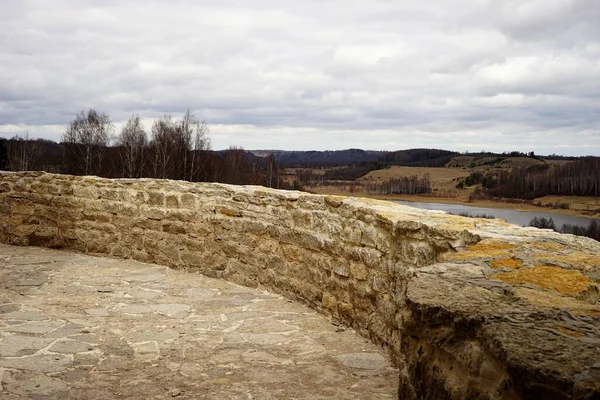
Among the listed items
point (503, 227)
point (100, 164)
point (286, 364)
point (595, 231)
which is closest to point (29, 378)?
point (286, 364)

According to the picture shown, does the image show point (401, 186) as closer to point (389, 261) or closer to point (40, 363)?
point (389, 261)

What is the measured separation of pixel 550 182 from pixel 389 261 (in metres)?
26.8

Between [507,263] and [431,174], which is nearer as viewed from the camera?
[507,263]

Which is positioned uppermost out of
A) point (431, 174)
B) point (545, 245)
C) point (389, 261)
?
point (431, 174)

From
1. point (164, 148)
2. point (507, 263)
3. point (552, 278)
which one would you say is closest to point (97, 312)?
point (507, 263)

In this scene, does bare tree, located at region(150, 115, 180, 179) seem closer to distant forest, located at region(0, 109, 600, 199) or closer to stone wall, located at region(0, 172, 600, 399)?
distant forest, located at region(0, 109, 600, 199)

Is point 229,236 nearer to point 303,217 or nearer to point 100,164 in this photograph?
point 303,217

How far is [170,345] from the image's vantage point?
4.59 meters

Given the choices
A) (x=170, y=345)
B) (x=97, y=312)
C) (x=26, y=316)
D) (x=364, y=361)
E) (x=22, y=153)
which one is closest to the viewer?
(x=364, y=361)

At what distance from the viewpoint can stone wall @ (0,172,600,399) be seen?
6.16 feet

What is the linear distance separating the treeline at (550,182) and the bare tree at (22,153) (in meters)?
34.8

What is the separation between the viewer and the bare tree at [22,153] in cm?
4494

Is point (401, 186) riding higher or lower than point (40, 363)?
higher

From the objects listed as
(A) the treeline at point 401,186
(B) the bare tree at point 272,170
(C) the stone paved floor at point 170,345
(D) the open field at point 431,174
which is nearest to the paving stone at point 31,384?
(C) the stone paved floor at point 170,345
